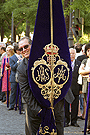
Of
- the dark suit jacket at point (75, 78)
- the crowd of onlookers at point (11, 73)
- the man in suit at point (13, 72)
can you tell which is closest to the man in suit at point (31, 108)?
the dark suit jacket at point (75, 78)

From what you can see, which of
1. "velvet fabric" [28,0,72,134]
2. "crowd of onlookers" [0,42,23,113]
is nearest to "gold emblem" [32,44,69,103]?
"velvet fabric" [28,0,72,134]

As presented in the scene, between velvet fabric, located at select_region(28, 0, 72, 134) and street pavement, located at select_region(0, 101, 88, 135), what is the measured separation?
3.07 metres

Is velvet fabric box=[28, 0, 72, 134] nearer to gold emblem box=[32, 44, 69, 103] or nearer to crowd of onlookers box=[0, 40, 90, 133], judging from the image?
gold emblem box=[32, 44, 69, 103]

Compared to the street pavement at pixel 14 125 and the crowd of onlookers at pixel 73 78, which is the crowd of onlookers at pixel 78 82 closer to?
the crowd of onlookers at pixel 73 78

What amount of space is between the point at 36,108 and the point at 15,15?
2501 centimetres

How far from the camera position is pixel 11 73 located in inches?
412

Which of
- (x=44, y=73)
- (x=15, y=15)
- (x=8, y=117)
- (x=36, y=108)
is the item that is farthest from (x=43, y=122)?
(x=15, y=15)

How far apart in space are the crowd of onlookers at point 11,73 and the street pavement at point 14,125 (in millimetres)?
599

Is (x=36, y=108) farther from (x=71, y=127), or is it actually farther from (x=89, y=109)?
(x=71, y=127)

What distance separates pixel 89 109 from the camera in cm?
724

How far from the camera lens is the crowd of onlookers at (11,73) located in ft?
33.7

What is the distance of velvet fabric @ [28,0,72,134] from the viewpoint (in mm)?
4188

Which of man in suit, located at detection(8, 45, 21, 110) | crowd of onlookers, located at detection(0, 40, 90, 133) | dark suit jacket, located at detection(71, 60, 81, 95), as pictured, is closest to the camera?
crowd of onlookers, located at detection(0, 40, 90, 133)

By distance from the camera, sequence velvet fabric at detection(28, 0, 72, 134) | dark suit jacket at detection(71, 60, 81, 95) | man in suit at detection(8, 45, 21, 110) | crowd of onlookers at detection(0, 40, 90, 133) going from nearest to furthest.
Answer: velvet fabric at detection(28, 0, 72, 134) → crowd of onlookers at detection(0, 40, 90, 133) → dark suit jacket at detection(71, 60, 81, 95) → man in suit at detection(8, 45, 21, 110)
